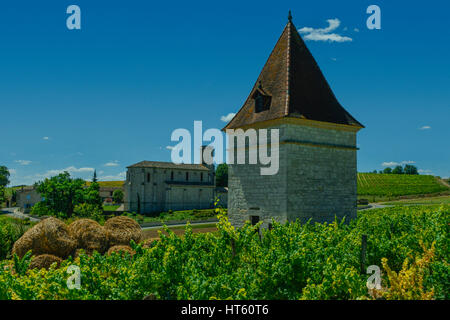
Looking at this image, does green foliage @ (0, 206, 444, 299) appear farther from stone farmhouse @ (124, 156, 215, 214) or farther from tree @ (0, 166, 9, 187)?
tree @ (0, 166, 9, 187)

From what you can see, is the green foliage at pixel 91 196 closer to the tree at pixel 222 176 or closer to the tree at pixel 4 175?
the tree at pixel 222 176

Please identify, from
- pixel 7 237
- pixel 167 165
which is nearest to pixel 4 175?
pixel 167 165

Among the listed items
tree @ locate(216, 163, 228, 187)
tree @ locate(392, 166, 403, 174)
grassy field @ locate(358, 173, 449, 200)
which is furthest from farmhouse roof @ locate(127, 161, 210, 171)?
tree @ locate(392, 166, 403, 174)

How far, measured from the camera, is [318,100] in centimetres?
1659

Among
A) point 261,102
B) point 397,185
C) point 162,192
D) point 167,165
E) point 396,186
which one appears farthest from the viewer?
point 397,185

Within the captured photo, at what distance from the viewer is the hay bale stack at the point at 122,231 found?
51.0 ft

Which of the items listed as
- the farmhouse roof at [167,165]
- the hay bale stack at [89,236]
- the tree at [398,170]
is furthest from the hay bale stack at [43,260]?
the tree at [398,170]

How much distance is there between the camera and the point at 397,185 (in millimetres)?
79250

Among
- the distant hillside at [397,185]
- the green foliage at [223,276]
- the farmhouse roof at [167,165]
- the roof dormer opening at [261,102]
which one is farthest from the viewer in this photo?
the distant hillside at [397,185]

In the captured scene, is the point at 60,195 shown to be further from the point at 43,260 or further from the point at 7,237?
the point at 43,260

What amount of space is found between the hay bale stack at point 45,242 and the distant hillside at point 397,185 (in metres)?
70.1

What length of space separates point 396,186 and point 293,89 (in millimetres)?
72835
